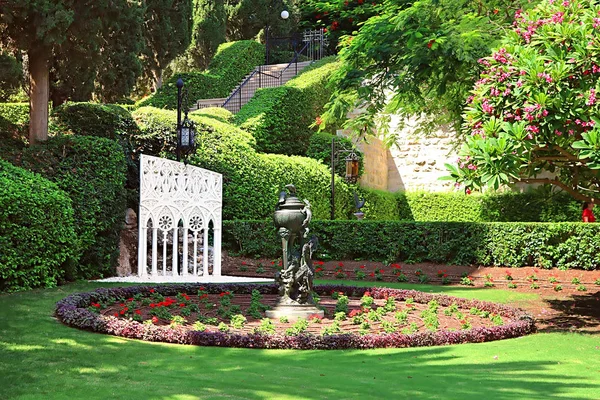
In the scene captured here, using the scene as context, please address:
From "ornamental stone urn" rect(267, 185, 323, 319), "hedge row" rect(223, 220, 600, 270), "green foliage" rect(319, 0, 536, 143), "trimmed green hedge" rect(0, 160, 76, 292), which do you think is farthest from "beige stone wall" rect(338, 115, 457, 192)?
"ornamental stone urn" rect(267, 185, 323, 319)

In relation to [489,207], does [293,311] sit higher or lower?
lower

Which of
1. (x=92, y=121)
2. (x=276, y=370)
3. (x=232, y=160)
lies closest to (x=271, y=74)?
(x=232, y=160)

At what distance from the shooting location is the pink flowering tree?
8570mm

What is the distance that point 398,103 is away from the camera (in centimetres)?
1319

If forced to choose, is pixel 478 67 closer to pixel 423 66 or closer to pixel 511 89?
pixel 423 66

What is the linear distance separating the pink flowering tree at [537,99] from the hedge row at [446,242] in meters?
7.57

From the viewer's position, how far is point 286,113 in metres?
25.0

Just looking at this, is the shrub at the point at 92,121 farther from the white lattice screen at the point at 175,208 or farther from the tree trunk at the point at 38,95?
the white lattice screen at the point at 175,208

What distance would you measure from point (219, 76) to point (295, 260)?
22682 mm

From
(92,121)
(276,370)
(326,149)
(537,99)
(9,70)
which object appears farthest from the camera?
(326,149)

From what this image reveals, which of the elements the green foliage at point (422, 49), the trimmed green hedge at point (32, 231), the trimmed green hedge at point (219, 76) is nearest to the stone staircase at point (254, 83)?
the trimmed green hedge at point (219, 76)

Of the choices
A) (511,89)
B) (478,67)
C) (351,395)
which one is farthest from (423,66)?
(351,395)

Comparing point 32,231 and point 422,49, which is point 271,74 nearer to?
point 422,49

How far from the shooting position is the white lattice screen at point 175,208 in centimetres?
1477
